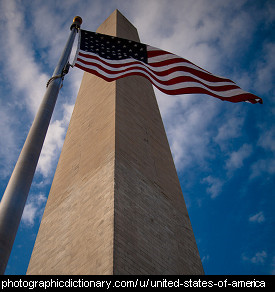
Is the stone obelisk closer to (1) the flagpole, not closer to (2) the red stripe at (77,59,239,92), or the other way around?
(2) the red stripe at (77,59,239,92)

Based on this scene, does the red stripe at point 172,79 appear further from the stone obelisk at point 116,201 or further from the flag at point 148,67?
the stone obelisk at point 116,201

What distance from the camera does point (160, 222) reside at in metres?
10.2

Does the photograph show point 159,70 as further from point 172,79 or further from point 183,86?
point 183,86

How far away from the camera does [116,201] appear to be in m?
9.05

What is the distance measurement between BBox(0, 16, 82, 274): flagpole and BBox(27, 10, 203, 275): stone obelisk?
Result: 2.85 m

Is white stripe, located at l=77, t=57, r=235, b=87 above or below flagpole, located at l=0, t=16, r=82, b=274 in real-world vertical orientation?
above

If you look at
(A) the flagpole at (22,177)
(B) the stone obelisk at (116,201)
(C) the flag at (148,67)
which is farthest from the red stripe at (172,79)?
(B) the stone obelisk at (116,201)

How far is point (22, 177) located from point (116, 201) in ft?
12.3

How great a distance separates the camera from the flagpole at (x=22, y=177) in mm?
4828

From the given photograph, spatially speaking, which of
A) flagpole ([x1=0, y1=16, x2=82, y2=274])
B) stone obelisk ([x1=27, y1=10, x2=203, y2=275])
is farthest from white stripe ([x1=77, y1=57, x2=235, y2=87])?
stone obelisk ([x1=27, y1=10, x2=203, y2=275])

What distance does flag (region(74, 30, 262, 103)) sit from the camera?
8680 mm

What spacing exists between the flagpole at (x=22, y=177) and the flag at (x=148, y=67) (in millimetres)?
1095

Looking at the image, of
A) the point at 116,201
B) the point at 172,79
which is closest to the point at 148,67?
the point at 172,79
